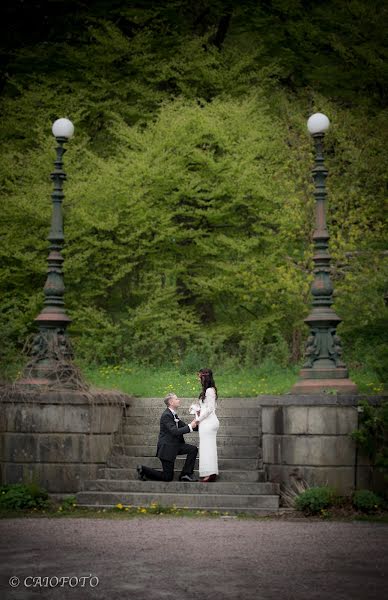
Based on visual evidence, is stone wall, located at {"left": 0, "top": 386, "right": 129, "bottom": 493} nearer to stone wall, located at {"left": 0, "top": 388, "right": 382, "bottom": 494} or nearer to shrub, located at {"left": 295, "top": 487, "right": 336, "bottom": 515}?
stone wall, located at {"left": 0, "top": 388, "right": 382, "bottom": 494}

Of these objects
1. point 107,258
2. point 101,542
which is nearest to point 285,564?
point 101,542

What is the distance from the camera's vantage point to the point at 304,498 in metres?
13.1

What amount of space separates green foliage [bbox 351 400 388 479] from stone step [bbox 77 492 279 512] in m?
1.48

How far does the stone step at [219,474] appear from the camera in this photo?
1425 centimetres

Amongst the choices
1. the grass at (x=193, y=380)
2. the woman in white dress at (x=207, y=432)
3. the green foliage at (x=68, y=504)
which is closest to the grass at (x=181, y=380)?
the grass at (x=193, y=380)

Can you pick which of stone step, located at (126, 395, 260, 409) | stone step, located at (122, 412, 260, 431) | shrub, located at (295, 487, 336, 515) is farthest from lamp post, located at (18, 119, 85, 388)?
shrub, located at (295, 487, 336, 515)

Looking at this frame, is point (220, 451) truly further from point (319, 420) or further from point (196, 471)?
point (319, 420)

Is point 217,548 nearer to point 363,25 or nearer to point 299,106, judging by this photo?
point 299,106

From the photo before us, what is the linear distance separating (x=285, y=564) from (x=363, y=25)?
20.0 metres

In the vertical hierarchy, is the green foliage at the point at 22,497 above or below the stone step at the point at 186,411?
below

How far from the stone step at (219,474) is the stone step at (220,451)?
18.9 inches

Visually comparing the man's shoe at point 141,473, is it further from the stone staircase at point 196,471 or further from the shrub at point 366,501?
the shrub at point 366,501

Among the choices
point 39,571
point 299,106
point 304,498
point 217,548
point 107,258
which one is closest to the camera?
point 39,571

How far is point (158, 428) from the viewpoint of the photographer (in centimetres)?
1599
